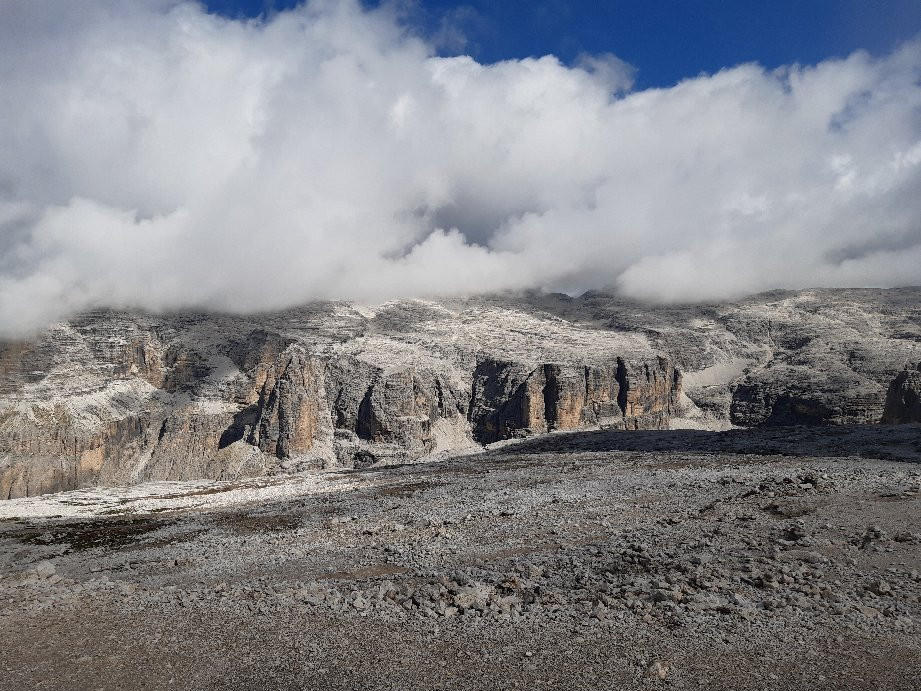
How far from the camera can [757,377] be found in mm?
168750

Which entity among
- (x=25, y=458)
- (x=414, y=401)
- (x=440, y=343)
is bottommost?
(x=25, y=458)

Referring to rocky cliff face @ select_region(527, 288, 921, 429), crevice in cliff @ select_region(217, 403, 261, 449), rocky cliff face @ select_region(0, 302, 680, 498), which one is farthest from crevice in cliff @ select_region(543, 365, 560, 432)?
crevice in cliff @ select_region(217, 403, 261, 449)

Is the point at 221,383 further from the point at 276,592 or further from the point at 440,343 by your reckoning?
the point at 276,592

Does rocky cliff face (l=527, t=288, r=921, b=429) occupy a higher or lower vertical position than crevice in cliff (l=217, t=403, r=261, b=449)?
higher

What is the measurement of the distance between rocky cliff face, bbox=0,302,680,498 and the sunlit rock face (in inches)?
15.6

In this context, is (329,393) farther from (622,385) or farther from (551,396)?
(622,385)

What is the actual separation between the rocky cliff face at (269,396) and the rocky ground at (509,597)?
8443 cm

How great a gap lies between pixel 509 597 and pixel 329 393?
421 feet

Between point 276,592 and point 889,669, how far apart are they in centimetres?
1438

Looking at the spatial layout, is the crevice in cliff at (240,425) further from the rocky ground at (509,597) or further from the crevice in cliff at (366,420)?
the rocky ground at (509,597)

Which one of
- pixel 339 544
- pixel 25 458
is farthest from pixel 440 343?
pixel 339 544

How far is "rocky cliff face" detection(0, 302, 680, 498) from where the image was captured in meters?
119

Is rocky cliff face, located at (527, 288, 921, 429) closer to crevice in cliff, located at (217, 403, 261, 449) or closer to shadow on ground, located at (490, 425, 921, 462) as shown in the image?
shadow on ground, located at (490, 425, 921, 462)

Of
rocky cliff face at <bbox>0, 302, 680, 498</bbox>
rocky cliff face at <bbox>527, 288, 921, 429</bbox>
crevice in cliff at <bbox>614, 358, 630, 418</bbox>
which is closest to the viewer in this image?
rocky cliff face at <bbox>0, 302, 680, 498</bbox>
